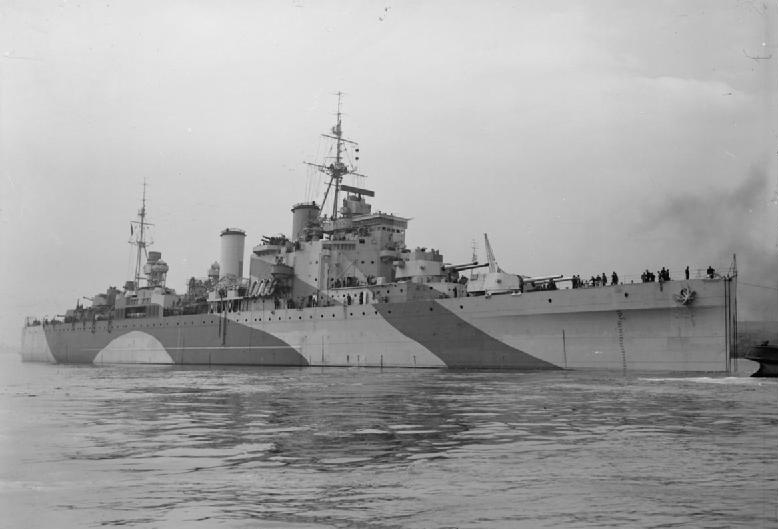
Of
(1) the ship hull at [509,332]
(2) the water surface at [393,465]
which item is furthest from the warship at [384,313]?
(2) the water surface at [393,465]

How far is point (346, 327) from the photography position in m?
30.9

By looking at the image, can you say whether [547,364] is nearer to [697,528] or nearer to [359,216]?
[359,216]

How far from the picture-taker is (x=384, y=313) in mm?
29062

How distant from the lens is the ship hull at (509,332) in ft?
74.8

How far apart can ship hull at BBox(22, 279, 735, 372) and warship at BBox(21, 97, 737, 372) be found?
43 millimetres

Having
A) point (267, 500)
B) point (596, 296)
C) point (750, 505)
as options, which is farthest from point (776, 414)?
point (596, 296)

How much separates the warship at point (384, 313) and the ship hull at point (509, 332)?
43mm

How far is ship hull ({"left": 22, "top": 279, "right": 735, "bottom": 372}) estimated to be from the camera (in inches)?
898

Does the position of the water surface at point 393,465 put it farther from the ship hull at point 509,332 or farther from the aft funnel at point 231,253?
the aft funnel at point 231,253

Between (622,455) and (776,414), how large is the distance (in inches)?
197

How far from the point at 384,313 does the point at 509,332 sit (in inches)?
216

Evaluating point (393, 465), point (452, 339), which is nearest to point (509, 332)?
point (452, 339)

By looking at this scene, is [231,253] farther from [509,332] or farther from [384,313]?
[509,332]

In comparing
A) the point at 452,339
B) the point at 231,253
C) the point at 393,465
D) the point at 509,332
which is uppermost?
the point at 231,253
